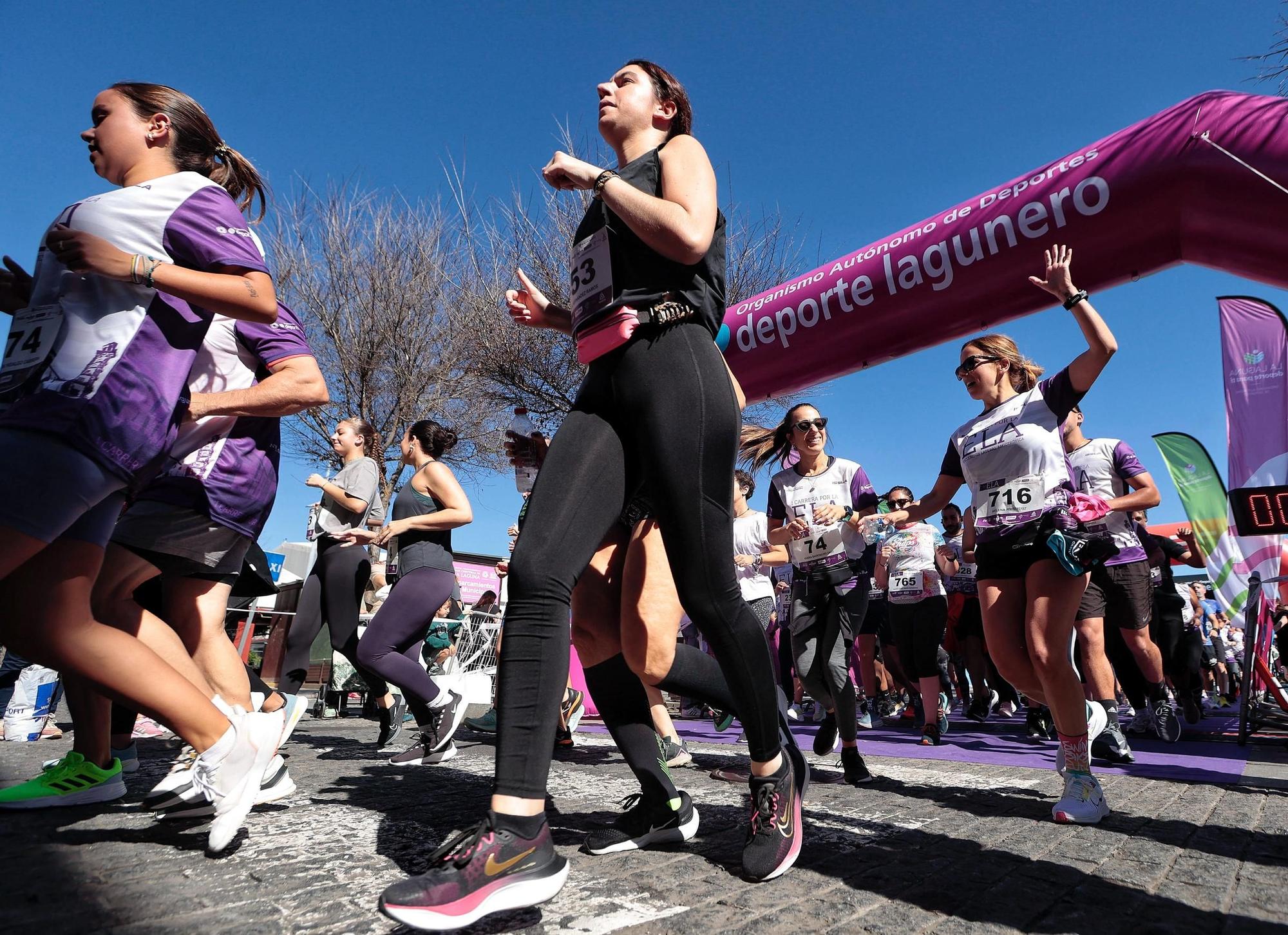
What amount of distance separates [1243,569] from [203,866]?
31.6ft

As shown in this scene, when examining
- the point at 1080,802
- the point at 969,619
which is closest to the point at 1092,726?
the point at 1080,802

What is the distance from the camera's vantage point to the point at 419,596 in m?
4.32

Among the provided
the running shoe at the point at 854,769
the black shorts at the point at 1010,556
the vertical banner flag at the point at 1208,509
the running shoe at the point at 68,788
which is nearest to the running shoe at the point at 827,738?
the running shoe at the point at 854,769

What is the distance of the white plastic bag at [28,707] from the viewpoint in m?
5.37

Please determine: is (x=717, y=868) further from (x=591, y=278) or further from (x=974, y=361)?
(x=974, y=361)

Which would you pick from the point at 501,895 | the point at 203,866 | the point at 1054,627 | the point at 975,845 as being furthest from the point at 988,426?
the point at 203,866

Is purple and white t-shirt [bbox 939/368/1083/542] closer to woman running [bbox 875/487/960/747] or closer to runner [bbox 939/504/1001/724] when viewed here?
woman running [bbox 875/487/960/747]

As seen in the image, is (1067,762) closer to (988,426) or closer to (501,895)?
(988,426)

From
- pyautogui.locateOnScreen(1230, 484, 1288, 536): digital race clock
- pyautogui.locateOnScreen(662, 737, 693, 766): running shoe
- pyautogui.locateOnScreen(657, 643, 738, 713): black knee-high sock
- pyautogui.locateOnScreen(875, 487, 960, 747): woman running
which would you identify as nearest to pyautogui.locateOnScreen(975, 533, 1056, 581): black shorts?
pyautogui.locateOnScreen(657, 643, 738, 713): black knee-high sock

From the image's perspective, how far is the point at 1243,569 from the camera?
8.23 meters

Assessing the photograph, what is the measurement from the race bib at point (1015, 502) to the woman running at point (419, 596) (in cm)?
277

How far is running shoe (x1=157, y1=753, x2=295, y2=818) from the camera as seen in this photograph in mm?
2418

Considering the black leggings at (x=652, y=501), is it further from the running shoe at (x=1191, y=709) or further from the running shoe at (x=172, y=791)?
the running shoe at (x=1191, y=709)

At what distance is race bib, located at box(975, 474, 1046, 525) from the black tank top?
5.48 ft
